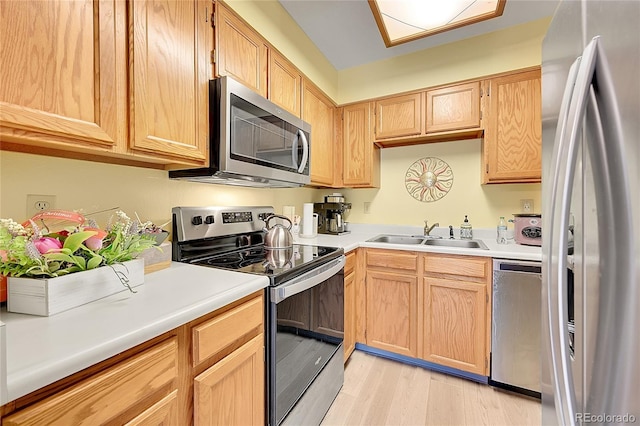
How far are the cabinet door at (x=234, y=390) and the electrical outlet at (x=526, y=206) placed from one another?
2.26 metres

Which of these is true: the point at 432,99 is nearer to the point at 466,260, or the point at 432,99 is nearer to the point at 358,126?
the point at 358,126

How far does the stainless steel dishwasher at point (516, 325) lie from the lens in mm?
1634

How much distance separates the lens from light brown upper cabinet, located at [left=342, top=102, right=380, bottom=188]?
252cm

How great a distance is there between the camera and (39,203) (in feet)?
3.17

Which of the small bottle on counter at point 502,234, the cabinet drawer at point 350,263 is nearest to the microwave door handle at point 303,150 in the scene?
the cabinet drawer at point 350,263

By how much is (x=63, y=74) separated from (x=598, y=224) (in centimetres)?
138

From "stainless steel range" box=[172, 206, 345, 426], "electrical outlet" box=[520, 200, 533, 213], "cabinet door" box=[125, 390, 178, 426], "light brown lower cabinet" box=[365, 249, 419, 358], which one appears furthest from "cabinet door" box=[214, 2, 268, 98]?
"electrical outlet" box=[520, 200, 533, 213]

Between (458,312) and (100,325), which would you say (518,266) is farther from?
(100,325)

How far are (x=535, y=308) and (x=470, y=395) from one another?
678mm

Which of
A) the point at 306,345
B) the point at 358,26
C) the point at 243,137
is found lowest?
the point at 306,345

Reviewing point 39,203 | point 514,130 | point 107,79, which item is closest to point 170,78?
point 107,79

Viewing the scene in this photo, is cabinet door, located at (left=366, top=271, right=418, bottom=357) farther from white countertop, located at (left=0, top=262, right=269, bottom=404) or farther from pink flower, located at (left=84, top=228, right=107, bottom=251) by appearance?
pink flower, located at (left=84, top=228, right=107, bottom=251)

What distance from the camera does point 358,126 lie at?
2.56m

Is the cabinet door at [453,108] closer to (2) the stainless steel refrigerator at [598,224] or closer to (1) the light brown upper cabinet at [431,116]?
(1) the light brown upper cabinet at [431,116]
